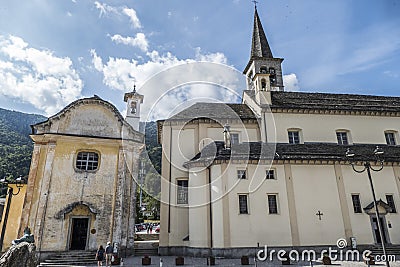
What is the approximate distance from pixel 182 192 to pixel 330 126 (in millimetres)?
14194

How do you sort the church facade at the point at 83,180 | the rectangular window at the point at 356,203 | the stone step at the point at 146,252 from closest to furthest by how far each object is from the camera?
the church facade at the point at 83,180 < the rectangular window at the point at 356,203 < the stone step at the point at 146,252

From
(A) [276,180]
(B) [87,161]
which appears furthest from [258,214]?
(B) [87,161]

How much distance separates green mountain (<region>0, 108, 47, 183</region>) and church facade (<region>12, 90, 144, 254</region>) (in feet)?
47.0

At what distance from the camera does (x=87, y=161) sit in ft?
60.4

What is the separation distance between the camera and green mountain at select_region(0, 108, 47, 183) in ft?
173

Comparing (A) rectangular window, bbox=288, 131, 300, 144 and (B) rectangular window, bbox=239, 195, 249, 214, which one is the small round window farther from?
(A) rectangular window, bbox=288, 131, 300, 144

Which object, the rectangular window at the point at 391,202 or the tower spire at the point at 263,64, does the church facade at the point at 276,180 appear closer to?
the rectangular window at the point at 391,202

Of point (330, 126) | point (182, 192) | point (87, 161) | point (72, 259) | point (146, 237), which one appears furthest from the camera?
point (146, 237)

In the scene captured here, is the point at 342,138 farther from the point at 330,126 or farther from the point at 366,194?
the point at 366,194

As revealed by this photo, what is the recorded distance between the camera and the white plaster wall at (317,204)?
56.5 feet

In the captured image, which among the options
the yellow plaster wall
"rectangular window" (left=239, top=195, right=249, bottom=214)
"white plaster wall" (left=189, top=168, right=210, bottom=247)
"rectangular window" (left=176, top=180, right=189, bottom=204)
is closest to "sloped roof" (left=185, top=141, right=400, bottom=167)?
"white plaster wall" (left=189, top=168, right=210, bottom=247)

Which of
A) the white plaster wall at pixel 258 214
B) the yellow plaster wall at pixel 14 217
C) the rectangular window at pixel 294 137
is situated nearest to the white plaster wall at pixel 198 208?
the white plaster wall at pixel 258 214

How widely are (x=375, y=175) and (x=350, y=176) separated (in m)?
1.95

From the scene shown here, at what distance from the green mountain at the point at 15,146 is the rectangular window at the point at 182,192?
19.6 metres
